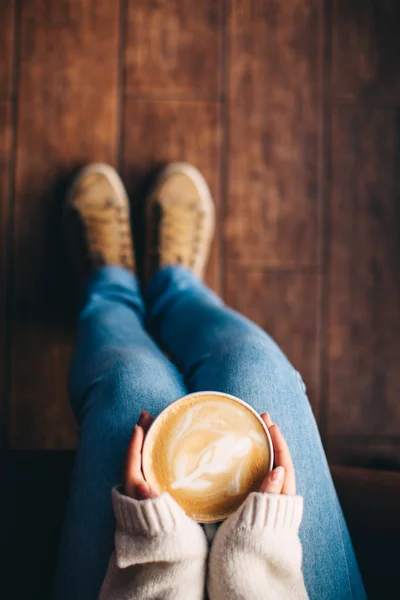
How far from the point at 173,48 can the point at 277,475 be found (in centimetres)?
85

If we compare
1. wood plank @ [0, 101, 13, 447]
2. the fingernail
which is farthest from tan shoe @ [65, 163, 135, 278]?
the fingernail

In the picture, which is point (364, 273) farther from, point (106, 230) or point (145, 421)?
point (145, 421)

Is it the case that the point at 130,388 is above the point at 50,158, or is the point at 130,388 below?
below

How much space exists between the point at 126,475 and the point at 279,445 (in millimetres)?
155

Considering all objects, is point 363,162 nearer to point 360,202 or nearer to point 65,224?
point 360,202

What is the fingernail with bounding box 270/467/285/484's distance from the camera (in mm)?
489

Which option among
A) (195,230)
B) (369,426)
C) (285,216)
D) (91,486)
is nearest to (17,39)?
(195,230)

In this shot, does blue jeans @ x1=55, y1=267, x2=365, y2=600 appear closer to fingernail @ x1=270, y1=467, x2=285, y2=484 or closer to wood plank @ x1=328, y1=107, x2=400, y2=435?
fingernail @ x1=270, y1=467, x2=285, y2=484

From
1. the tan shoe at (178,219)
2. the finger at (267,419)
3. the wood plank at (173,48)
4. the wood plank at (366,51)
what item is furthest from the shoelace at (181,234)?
the finger at (267,419)

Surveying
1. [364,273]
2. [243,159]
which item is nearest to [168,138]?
[243,159]

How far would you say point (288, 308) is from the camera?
1067 millimetres

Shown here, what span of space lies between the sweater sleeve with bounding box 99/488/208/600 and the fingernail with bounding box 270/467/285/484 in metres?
0.09

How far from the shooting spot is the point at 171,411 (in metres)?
0.54

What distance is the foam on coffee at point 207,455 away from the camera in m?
0.52
